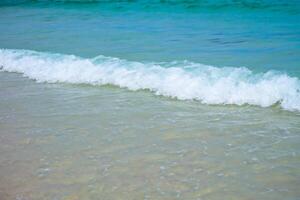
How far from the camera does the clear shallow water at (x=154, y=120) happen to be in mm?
4566

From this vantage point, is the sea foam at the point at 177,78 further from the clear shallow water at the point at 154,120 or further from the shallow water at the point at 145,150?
the shallow water at the point at 145,150

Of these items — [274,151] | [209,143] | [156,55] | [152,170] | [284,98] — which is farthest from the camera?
[156,55]

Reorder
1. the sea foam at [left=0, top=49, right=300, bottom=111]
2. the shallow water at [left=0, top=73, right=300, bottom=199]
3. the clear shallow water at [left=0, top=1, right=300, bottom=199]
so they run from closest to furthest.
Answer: the shallow water at [left=0, top=73, right=300, bottom=199] → the clear shallow water at [left=0, top=1, right=300, bottom=199] → the sea foam at [left=0, top=49, right=300, bottom=111]

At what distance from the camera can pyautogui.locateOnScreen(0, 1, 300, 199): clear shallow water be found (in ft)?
15.0

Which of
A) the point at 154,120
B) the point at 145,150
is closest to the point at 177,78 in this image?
the point at 154,120

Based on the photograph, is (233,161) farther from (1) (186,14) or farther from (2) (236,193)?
(1) (186,14)

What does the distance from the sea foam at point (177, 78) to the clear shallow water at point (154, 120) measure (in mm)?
28

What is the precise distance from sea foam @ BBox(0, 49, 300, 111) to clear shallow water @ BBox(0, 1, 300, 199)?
28mm

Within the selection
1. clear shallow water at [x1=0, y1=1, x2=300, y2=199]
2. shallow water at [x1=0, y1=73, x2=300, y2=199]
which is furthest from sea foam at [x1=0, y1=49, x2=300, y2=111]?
shallow water at [x1=0, y1=73, x2=300, y2=199]

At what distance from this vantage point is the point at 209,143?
558 cm

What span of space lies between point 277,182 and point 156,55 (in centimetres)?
779

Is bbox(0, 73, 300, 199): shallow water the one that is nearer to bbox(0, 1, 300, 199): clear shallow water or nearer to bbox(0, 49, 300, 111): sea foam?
bbox(0, 1, 300, 199): clear shallow water

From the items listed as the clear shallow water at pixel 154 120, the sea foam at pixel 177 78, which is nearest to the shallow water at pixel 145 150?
the clear shallow water at pixel 154 120

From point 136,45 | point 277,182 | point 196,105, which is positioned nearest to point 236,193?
point 277,182
